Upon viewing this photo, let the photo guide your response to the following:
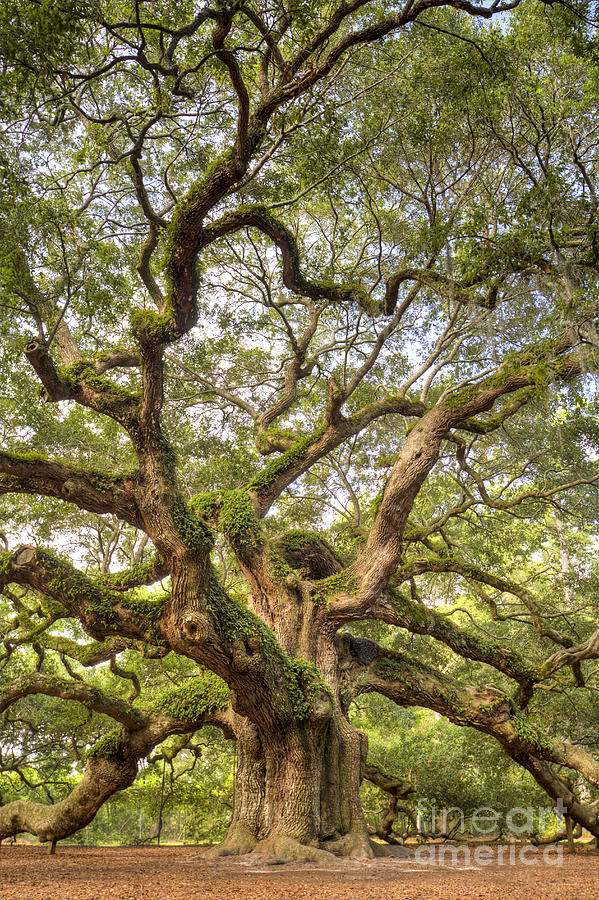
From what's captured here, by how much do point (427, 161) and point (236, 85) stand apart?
4332mm

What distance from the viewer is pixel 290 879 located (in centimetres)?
455

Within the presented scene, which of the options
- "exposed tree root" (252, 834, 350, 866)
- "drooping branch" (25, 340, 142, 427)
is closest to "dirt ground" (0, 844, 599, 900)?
"exposed tree root" (252, 834, 350, 866)

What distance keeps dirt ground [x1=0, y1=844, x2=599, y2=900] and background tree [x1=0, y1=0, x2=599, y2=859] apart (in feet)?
2.04

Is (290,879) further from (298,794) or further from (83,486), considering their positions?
(83,486)

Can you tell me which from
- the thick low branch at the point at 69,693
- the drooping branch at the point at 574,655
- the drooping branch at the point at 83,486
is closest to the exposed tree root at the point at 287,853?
the thick low branch at the point at 69,693

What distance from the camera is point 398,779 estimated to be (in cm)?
898

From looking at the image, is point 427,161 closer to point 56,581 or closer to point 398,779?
point 56,581

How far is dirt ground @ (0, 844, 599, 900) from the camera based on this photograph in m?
3.69

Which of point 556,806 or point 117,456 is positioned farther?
point 117,456

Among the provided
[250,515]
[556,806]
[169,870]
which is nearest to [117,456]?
[250,515]

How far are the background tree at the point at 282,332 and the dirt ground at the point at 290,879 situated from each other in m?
0.62

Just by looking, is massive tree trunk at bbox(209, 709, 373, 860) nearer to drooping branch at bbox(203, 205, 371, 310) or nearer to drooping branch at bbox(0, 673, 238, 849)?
drooping branch at bbox(0, 673, 238, 849)

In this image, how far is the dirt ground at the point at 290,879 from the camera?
3689 mm

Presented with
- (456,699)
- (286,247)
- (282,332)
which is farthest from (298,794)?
(282,332)
